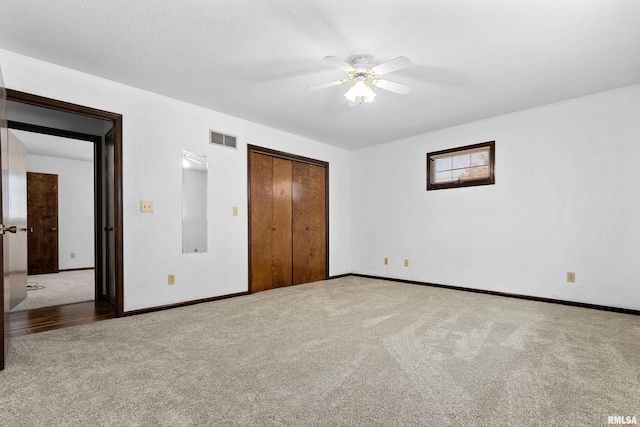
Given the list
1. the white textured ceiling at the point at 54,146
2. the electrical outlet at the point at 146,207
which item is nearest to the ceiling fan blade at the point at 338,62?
the electrical outlet at the point at 146,207

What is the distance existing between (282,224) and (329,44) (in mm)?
2905

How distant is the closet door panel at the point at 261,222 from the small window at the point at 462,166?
2467mm

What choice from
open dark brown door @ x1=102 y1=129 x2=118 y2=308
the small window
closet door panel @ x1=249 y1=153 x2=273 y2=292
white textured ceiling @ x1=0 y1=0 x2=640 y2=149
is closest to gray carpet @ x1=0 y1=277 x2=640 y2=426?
open dark brown door @ x1=102 y1=129 x2=118 y2=308

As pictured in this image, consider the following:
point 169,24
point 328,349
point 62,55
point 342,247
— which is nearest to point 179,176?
point 62,55

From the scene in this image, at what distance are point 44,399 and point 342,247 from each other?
4614 millimetres

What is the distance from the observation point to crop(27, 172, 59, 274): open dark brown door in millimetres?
6180

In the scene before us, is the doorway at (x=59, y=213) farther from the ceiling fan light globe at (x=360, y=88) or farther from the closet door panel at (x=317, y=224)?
the ceiling fan light globe at (x=360, y=88)

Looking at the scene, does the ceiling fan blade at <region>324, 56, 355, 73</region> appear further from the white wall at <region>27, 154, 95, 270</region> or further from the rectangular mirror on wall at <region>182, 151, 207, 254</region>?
the white wall at <region>27, 154, 95, 270</region>

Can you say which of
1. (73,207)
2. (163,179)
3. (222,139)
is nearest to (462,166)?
(222,139)

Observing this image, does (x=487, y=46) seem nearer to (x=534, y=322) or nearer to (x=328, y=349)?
(x=534, y=322)

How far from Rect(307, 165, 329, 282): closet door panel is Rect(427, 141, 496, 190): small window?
1783mm

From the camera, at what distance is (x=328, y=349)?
2.33 m

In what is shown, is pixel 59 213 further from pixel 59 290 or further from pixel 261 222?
pixel 261 222

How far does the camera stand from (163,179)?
355cm
